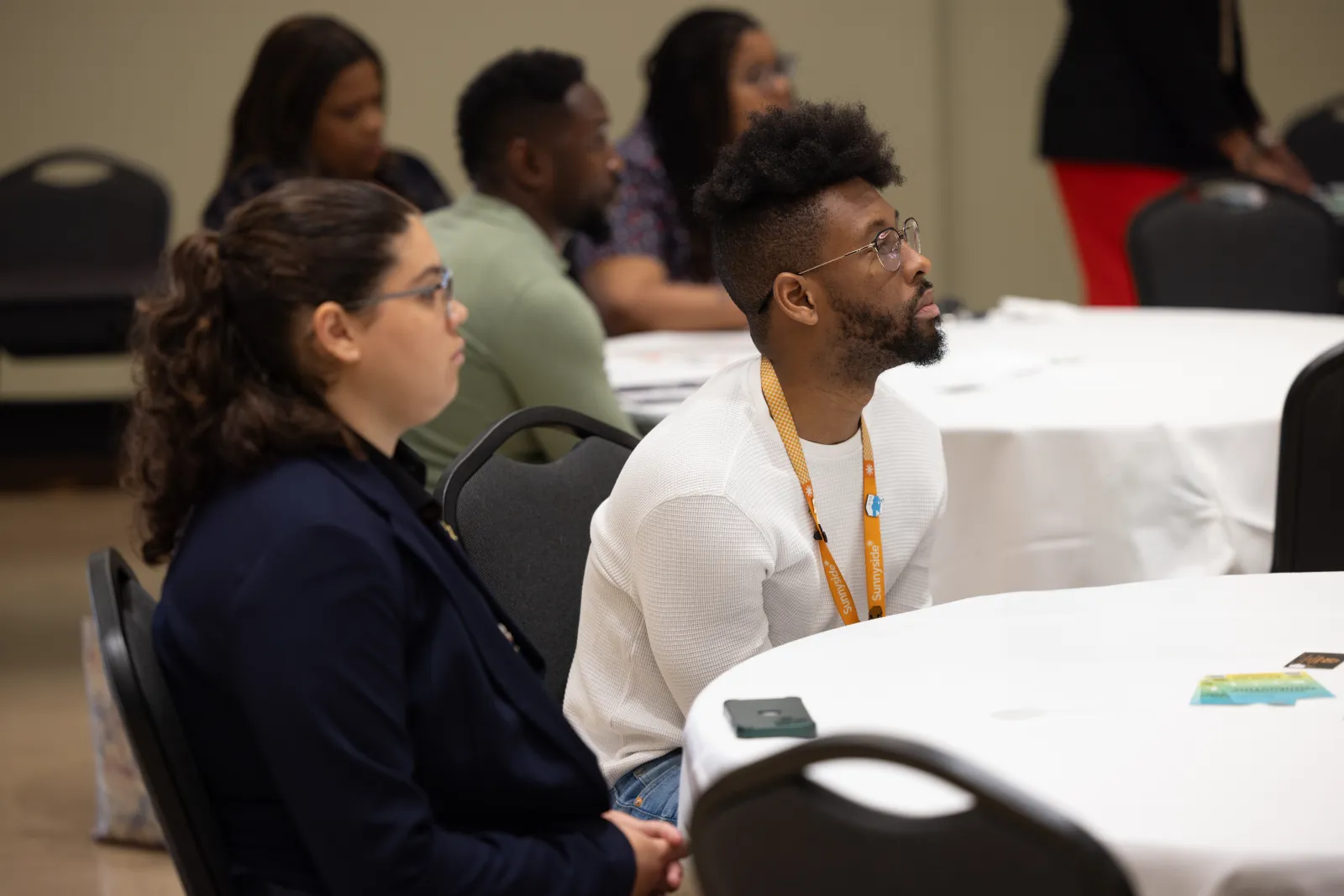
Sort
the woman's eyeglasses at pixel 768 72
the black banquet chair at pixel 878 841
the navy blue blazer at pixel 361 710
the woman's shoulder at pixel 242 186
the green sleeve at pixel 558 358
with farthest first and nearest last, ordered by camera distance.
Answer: the woman's eyeglasses at pixel 768 72 → the woman's shoulder at pixel 242 186 → the green sleeve at pixel 558 358 → the navy blue blazer at pixel 361 710 → the black banquet chair at pixel 878 841

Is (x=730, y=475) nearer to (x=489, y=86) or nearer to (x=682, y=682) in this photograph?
(x=682, y=682)

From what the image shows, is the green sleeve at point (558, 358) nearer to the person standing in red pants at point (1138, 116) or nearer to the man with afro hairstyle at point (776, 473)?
the man with afro hairstyle at point (776, 473)

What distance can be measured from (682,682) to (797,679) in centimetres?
27

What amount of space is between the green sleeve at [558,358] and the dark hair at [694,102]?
3.84 ft

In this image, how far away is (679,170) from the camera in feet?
13.3

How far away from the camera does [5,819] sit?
3.25m

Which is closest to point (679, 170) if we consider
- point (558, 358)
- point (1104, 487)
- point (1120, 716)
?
point (558, 358)

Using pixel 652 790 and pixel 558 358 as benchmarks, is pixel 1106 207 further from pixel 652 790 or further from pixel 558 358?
pixel 652 790

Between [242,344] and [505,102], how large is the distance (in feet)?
6.20

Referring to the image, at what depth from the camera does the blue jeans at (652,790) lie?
1.81 metres

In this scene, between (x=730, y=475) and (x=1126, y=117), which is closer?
(x=730, y=475)

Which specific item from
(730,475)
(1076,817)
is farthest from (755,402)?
(1076,817)

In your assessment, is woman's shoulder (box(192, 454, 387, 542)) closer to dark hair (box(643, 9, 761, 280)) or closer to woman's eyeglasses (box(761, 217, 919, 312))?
woman's eyeglasses (box(761, 217, 919, 312))

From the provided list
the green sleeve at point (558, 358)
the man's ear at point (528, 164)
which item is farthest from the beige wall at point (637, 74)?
the green sleeve at point (558, 358)
